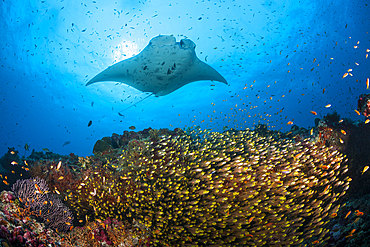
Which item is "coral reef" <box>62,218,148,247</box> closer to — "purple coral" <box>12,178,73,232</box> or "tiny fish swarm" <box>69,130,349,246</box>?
"tiny fish swarm" <box>69,130,349,246</box>

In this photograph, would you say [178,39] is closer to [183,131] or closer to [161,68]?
[161,68]

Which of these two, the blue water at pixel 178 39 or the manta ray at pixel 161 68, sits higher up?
the blue water at pixel 178 39

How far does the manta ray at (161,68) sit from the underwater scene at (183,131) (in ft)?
0.26

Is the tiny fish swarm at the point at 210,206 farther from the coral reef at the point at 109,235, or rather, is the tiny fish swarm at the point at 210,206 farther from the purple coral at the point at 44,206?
the purple coral at the point at 44,206

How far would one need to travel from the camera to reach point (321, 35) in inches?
833

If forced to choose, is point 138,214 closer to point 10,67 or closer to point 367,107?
point 367,107

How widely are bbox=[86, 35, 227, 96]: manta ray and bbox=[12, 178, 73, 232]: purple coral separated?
5.78m

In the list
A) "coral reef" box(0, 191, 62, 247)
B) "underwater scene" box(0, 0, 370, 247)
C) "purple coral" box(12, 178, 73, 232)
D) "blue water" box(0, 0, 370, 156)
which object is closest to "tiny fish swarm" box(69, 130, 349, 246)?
"underwater scene" box(0, 0, 370, 247)

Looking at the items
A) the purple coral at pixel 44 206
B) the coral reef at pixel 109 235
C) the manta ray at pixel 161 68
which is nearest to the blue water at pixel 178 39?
the manta ray at pixel 161 68

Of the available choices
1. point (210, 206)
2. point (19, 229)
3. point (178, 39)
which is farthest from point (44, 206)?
point (178, 39)

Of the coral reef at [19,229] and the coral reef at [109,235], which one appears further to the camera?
the coral reef at [109,235]

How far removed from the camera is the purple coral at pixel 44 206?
469 cm

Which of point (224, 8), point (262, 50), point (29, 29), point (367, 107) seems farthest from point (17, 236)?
point (262, 50)

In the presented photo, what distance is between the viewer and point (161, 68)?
854 cm
